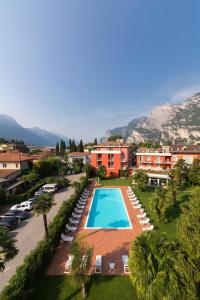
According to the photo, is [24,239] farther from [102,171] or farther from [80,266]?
[102,171]

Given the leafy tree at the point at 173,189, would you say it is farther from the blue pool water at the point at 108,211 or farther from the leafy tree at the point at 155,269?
the leafy tree at the point at 155,269

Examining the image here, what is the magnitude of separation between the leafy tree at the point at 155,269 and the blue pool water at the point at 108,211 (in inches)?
468

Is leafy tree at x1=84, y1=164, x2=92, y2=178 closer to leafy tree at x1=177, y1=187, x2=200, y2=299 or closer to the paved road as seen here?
the paved road

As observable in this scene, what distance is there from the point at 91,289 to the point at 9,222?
14.3 meters

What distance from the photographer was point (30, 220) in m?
22.7

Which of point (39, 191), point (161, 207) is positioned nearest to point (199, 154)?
point (161, 207)

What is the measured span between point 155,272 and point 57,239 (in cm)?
→ 1158

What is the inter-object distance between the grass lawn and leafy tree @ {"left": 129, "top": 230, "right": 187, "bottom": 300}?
3777 mm

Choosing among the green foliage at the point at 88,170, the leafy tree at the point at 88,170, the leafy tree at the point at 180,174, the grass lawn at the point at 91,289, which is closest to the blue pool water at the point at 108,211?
the grass lawn at the point at 91,289

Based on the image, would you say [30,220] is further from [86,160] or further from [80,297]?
[86,160]

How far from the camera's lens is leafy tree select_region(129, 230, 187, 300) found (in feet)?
23.3

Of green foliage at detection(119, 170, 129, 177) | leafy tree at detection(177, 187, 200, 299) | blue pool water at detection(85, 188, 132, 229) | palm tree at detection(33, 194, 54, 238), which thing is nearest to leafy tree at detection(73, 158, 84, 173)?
green foliage at detection(119, 170, 129, 177)

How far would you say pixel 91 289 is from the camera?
11453 mm

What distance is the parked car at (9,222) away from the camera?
20.2 m
